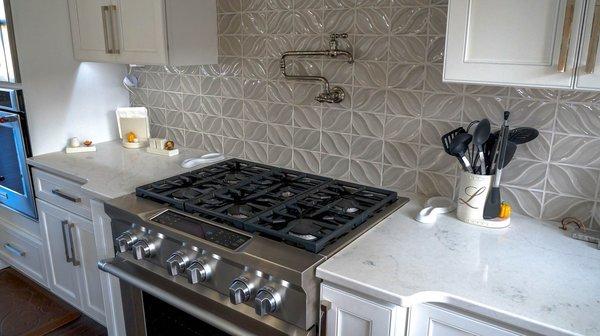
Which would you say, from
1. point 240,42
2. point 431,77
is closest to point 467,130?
point 431,77

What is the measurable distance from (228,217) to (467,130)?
2.90ft

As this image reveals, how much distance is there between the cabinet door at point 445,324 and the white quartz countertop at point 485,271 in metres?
0.04

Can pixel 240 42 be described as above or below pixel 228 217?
above

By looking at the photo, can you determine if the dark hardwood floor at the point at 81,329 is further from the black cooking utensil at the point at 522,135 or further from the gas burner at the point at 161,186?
the black cooking utensil at the point at 522,135

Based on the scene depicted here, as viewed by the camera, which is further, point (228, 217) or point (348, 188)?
point (348, 188)

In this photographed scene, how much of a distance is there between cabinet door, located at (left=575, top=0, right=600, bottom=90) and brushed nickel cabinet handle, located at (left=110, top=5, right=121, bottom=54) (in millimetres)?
1876

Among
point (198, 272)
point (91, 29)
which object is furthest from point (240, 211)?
point (91, 29)

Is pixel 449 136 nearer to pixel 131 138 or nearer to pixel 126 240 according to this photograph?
pixel 126 240

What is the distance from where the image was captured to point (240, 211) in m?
1.54

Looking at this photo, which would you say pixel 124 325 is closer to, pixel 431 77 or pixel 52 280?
pixel 52 280

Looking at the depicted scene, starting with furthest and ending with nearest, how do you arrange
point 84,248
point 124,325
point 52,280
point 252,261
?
point 52,280, point 84,248, point 124,325, point 252,261

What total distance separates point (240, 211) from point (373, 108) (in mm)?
679

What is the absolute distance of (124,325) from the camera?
1908mm

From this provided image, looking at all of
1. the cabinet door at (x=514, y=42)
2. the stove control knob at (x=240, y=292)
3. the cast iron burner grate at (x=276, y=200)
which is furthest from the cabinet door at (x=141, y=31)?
the cabinet door at (x=514, y=42)
